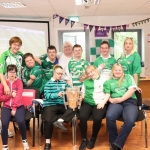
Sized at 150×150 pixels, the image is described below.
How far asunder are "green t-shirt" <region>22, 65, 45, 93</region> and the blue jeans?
1073 mm

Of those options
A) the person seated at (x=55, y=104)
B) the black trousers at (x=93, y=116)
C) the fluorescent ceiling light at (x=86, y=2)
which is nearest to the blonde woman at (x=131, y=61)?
the black trousers at (x=93, y=116)

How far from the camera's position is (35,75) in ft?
10.1

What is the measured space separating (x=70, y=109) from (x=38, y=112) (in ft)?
1.53

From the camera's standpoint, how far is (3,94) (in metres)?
2.81

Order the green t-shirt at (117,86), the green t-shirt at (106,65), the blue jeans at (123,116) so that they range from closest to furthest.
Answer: the blue jeans at (123,116)
the green t-shirt at (117,86)
the green t-shirt at (106,65)

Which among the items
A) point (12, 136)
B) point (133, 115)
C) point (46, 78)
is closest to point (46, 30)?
point (46, 78)

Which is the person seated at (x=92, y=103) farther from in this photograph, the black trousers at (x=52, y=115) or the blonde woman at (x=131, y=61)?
the blonde woman at (x=131, y=61)

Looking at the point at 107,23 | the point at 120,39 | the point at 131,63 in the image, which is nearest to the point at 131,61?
the point at 131,63

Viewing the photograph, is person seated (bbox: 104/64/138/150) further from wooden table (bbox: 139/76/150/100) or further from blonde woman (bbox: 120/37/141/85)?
wooden table (bbox: 139/76/150/100)

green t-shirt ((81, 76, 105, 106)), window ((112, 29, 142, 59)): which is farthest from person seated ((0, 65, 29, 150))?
window ((112, 29, 142, 59))

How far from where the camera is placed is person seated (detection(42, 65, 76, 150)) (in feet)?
8.93

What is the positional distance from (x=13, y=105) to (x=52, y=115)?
521mm

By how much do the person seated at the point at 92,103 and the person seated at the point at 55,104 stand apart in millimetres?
175

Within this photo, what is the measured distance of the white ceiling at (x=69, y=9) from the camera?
15.5 ft
